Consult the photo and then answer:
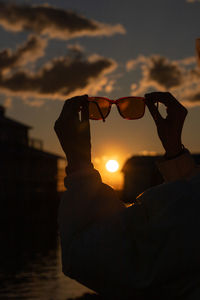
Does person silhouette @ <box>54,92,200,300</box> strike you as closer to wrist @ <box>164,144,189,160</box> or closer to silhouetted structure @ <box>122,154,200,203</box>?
wrist @ <box>164,144,189,160</box>

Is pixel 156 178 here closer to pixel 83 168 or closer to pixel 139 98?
pixel 139 98

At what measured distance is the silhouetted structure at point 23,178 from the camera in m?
39.5

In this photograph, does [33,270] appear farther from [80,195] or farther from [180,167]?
[80,195]

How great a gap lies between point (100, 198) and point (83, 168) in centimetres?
10

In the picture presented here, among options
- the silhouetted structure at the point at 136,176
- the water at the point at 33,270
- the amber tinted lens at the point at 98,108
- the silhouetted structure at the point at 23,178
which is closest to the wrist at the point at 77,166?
the amber tinted lens at the point at 98,108

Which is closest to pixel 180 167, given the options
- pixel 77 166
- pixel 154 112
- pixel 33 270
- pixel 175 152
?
pixel 175 152

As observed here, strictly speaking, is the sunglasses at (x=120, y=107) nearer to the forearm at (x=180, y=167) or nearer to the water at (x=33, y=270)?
the forearm at (x=180, y=167)

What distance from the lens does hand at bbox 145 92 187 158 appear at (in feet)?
5.05

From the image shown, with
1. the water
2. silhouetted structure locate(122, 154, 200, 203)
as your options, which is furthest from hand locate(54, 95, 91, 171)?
silhouetted structure locate(122, 154, 200, 203)

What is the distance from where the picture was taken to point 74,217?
1.12 metres

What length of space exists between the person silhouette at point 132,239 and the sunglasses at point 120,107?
1.54 ft

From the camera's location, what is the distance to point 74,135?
50.3 inches

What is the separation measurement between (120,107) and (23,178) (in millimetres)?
43438

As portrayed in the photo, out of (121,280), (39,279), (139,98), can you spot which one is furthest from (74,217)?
(39,279)
